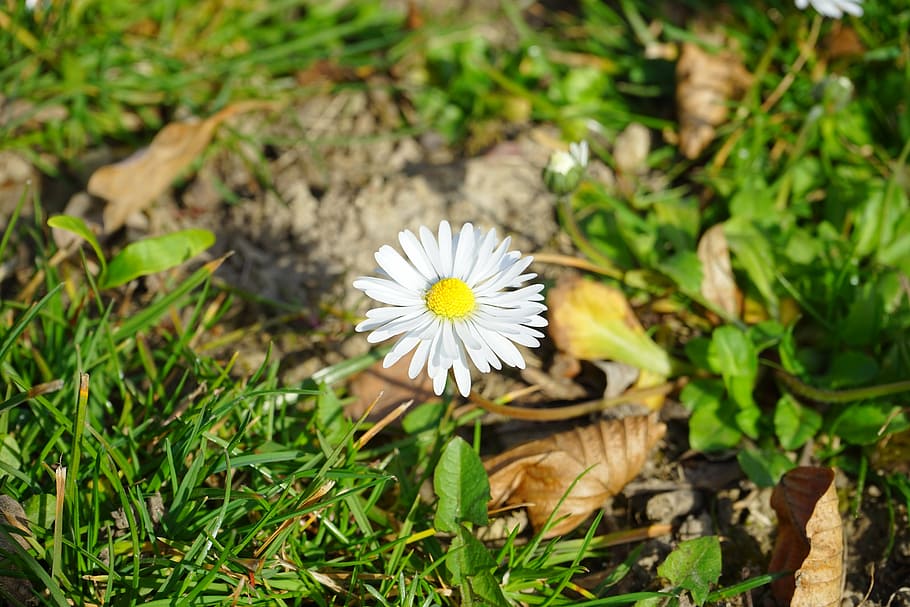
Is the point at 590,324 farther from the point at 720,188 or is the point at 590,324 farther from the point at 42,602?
the point at 42,602

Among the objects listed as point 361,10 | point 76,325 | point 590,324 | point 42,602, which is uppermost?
point 361,10

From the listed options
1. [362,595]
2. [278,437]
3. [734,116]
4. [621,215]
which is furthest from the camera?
[734,116]

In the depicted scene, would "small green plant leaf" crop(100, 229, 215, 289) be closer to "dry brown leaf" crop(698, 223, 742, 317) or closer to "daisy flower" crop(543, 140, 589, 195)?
"daisy flower" crop(543, 140, 589, 195)

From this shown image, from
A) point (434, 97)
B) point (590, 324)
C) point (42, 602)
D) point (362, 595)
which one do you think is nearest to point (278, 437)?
point (362, 595)

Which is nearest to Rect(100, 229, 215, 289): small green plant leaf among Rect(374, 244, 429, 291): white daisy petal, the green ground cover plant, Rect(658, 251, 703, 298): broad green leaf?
the green ground cover plant

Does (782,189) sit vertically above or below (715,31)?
below

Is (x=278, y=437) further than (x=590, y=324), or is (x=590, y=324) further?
(x=590, y=324)

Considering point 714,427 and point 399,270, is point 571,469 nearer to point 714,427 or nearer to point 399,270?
point 714,427

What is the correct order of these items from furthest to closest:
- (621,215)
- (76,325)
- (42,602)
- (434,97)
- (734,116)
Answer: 1. (434,97)
2. (734,116)
3. (621,215)
4. (76,325)
5. (42,602)

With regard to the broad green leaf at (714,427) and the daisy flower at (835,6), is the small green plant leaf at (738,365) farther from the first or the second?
the daisy flower at (835,6)

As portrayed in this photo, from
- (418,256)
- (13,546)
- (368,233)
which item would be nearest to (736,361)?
(418,256)
